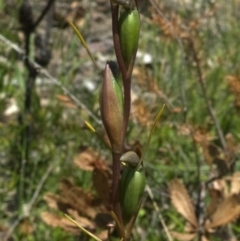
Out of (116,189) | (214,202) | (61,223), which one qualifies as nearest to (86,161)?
(61,223)

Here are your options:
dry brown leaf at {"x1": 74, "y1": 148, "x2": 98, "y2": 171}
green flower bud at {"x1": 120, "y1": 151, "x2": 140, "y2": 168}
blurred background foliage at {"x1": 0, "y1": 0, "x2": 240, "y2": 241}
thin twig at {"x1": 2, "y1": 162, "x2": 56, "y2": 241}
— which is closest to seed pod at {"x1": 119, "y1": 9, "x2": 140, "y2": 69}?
green flower bud at {"x1": 120, "y1": 151, "x2": 140, "y2": 168}

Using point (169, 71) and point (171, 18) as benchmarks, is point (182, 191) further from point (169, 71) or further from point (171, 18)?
point (169, 71)

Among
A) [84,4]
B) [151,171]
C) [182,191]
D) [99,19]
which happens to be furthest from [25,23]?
[99,19]

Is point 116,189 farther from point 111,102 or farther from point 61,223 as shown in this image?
→ point 61,223

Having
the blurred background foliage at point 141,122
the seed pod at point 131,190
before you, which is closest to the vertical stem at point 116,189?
the seed pod at point 131,190

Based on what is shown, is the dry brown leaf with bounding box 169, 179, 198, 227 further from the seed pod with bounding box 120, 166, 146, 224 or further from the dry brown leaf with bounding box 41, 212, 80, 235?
the seed pod with bounding box 120, 166, 146, 224

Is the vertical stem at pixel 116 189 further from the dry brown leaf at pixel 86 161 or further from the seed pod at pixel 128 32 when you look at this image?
the dry brown leaf at pixel 86 161
